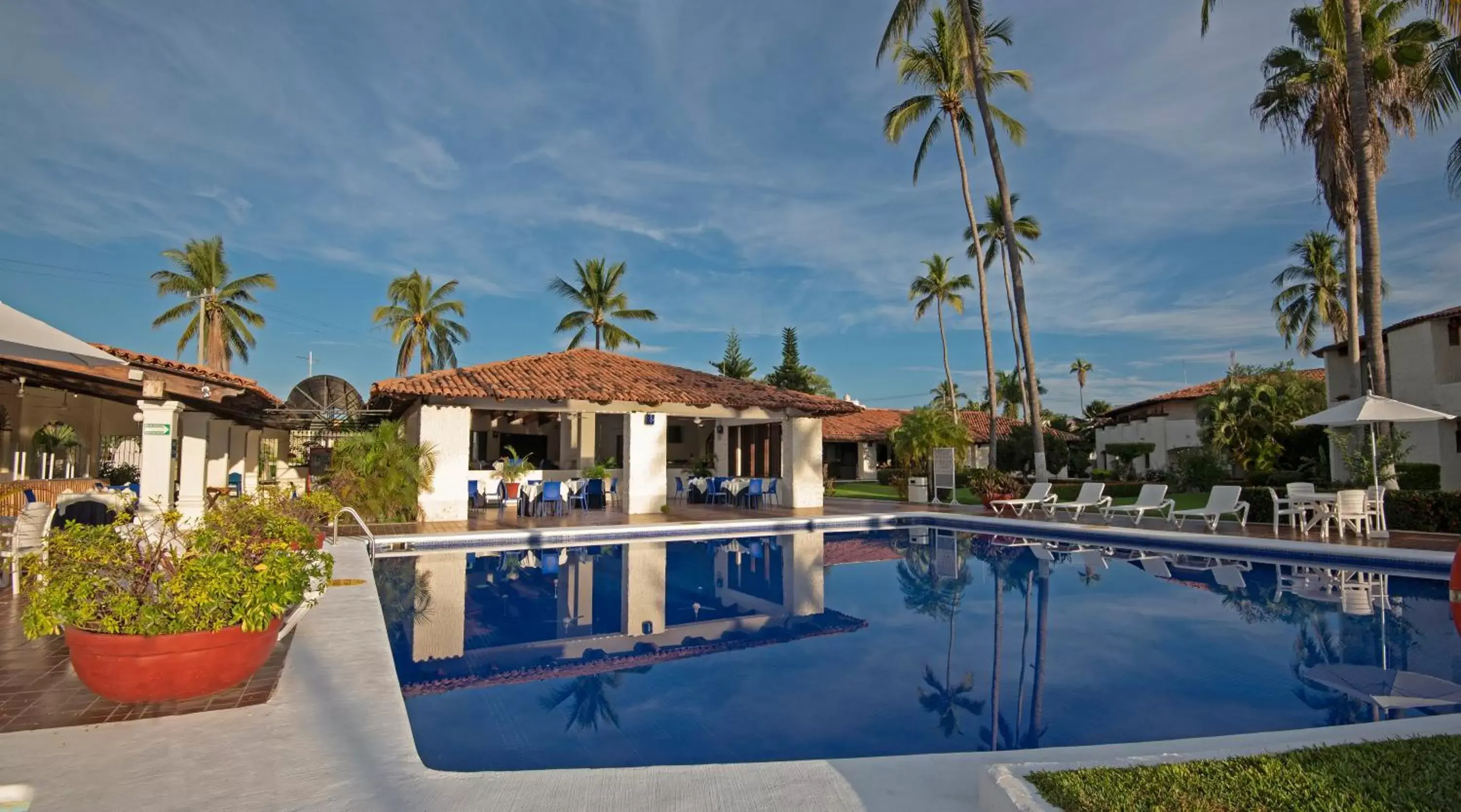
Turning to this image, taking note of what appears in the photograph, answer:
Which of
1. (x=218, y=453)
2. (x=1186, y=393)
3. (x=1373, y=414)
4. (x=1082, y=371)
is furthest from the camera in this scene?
(x=1082, y=371)

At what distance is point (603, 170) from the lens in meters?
22.9

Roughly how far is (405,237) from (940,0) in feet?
62.5

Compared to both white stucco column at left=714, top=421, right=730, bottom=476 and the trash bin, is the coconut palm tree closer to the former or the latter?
the trash bin

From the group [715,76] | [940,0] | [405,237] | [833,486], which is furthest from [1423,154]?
[405,237]

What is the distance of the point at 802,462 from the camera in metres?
19.8

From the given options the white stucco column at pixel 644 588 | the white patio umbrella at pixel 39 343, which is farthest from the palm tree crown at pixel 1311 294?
the white patio umbrella at pixel 39 343

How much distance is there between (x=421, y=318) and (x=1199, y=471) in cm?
3353

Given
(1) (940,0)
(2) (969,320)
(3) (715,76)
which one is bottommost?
(2) (969,320)

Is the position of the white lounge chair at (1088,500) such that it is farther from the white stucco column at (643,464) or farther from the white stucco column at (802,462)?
the white stucco column at (643,464)

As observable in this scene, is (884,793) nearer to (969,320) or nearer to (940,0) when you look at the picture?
(940,0)

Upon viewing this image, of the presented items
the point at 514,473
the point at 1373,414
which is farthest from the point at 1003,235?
the point at 514,473

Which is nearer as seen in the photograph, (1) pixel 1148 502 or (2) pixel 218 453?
(1) pixel 1148 502

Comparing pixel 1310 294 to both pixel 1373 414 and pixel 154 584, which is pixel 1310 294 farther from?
pixel 154 584

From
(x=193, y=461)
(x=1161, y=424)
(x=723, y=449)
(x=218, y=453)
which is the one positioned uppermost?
(x=1161, y=424)
